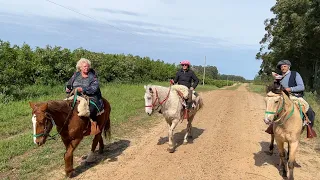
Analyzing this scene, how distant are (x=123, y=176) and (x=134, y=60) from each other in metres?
24.4

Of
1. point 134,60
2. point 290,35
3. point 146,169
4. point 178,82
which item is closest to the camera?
point 146,169

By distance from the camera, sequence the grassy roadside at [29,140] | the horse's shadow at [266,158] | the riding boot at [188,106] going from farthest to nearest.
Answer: the riding boot at [188,106], the horse's shadow at [266,158], the grassy roadside at [29,140]

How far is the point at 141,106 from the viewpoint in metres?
15.6

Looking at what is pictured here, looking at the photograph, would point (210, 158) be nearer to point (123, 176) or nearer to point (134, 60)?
point (123, 176)

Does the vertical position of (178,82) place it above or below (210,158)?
above

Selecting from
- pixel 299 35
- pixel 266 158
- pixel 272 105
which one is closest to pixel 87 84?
pixel 272 105

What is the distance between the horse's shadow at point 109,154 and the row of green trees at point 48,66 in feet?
26.1

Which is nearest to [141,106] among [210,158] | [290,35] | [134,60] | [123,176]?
[210,158]

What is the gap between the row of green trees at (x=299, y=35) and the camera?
23469 mm

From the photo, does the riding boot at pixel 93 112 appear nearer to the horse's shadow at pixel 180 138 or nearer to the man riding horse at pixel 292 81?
the horse's shadow at pixel 180 138

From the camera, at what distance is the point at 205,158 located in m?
7.59

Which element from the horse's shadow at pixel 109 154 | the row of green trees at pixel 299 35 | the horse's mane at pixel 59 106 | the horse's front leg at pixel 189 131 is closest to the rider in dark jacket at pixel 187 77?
the horse's front leg at pixel 189 131

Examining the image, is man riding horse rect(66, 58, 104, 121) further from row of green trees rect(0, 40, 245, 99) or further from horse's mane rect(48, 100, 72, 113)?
row of green trees rect(0, 40, 245, 99)

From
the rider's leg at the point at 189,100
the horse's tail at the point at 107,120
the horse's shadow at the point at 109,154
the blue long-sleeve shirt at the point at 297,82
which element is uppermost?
the blue long-sleeve shirt at the point at 297,82
